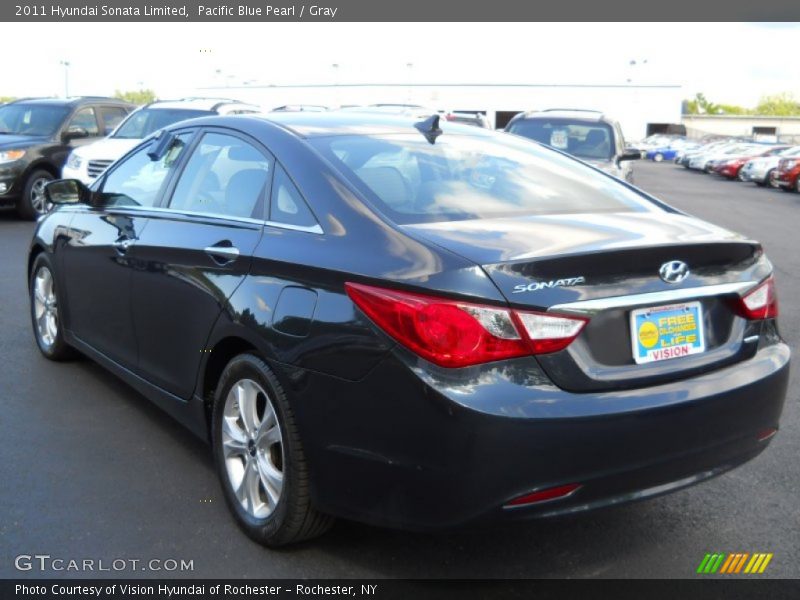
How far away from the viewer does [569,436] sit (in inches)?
115

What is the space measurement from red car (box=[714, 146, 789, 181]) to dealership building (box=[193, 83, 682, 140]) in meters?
33.2

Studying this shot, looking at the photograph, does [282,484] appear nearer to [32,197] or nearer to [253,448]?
[253,448]

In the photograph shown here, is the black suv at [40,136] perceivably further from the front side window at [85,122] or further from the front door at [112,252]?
the front door at [112,252]

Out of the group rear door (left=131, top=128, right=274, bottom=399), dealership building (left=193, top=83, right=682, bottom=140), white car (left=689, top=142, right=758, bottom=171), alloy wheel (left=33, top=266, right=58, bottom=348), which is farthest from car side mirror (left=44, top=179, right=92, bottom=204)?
dealership building (left=193, top=83, right=682, bottom=140)

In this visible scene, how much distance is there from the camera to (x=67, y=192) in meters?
5.63

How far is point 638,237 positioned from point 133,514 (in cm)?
239

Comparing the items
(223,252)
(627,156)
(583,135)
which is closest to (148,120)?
(583,135)

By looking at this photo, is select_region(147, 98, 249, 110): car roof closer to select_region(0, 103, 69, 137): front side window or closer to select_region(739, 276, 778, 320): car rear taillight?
select_region(0, 103, 69, 137): front side window

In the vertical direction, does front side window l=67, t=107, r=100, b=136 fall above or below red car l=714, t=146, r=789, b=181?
above

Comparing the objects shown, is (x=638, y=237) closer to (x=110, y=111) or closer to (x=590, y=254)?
(x=590, y=254)

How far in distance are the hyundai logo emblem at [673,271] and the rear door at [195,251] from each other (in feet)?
5.25

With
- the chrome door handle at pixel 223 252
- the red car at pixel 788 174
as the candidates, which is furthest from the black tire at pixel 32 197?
the red car at pixel 788 174

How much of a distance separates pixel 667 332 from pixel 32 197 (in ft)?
42.4

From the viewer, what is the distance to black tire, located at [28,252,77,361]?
5.90 m
